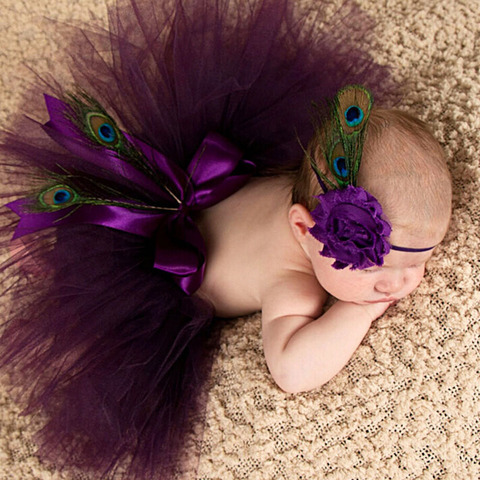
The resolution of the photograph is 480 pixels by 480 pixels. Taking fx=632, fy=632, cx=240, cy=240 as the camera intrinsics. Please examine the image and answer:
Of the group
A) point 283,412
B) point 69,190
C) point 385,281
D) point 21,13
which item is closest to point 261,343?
point 283,412

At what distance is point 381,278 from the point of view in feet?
3.02

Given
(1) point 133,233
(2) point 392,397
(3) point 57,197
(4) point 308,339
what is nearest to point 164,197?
(1) point 133,233

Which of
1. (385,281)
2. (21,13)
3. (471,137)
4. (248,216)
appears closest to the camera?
(385,281)

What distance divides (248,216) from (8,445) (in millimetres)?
586

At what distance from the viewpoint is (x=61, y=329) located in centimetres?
100

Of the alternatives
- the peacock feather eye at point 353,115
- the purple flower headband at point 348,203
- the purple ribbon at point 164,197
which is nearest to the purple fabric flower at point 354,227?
the purple flower headband at point 348,203

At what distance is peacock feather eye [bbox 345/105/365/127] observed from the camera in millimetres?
863

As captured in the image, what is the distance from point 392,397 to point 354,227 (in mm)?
296

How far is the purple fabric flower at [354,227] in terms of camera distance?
2.62 ft

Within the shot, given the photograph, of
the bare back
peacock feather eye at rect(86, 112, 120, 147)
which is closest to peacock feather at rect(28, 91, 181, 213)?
peacock feather eye at rect(86, 112, 120, 147)

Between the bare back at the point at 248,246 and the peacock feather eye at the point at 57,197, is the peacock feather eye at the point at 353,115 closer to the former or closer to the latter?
the bare back at the point at 248,246

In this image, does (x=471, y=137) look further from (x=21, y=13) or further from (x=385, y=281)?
(x=21, y=13)

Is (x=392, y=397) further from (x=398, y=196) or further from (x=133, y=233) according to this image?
(x=133, y=233)

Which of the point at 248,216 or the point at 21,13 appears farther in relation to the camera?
the point at 21,13
